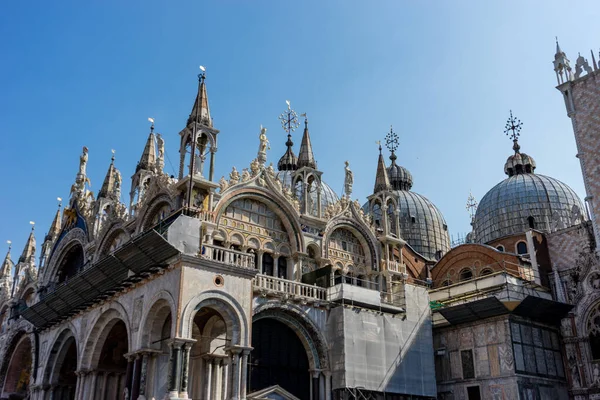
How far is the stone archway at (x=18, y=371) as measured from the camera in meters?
39.1

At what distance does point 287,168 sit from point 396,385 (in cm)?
2520

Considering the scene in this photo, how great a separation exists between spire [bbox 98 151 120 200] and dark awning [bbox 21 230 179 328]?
8177 millimetres

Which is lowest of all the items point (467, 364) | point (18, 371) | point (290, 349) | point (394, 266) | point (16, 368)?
point (467, 364)

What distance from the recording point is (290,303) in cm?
2561

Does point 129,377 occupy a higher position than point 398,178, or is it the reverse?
point 398,178

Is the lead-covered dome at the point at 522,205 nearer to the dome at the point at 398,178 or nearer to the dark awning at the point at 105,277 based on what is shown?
the dome at the point at 398,178

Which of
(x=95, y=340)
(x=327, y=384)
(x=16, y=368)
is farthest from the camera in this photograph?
(x=16, y=368)

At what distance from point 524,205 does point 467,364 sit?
874 inches

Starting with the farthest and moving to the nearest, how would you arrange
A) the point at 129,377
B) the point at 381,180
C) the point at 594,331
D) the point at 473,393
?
the point at 381,180, the point at 594,331, the point at 473,393, the point at 129,377

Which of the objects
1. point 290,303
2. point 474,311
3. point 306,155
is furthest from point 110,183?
point 474,311

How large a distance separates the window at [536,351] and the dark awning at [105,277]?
15437 millimetres

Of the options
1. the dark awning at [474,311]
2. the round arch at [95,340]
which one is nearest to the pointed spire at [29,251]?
the round arch at [95,340]

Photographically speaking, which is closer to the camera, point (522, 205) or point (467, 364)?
point (467, 364)

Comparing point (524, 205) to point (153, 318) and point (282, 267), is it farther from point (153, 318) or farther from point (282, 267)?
point (153, 318)
